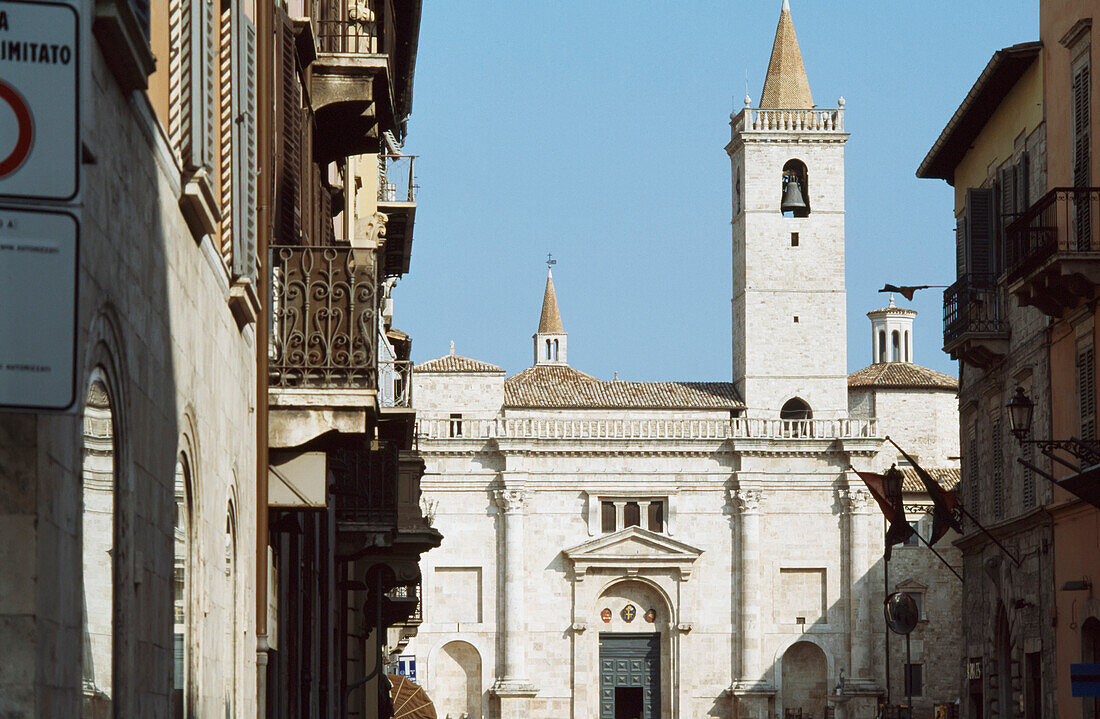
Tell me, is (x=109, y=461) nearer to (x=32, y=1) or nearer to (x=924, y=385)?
(x=32, y=1)

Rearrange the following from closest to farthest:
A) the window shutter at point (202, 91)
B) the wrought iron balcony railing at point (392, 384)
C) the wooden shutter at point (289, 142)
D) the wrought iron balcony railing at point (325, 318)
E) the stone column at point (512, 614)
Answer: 1. the window shutter at point (202, 91)
2. the wrought iron balcony railing at point (325, 318)
3. the wooden shutter at point (289, 142)
4. the wrought iron balcony railing at point (392, 384)
5. the stone column at point (512, 614)

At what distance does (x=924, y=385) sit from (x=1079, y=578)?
55399 mm

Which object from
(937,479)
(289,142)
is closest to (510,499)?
(937,479)

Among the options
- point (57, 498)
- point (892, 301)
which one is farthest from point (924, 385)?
point (57, 498)

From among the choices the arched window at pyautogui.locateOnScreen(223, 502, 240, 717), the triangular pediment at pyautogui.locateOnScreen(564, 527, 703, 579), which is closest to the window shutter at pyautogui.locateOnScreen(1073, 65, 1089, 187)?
the arched window at pyautogui.locateOnScreen(223, 502, 240, 717)

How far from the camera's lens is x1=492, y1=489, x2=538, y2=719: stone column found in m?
65.1

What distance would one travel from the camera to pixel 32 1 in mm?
3590

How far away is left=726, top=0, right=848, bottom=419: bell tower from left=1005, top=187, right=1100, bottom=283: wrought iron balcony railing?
48.1 m

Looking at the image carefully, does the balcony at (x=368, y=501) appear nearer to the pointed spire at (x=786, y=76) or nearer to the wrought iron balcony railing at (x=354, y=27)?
the wrought iron balcony railing at (x=354, y=27)

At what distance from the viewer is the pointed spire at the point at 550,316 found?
108 m

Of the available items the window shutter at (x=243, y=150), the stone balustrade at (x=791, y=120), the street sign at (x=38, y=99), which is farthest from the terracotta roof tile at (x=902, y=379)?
the street sign at (x=38, y=99)

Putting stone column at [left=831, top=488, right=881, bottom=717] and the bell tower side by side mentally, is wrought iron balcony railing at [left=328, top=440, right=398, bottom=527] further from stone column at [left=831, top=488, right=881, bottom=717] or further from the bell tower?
the bell tower

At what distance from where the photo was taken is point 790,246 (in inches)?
2921

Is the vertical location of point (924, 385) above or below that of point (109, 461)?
above
